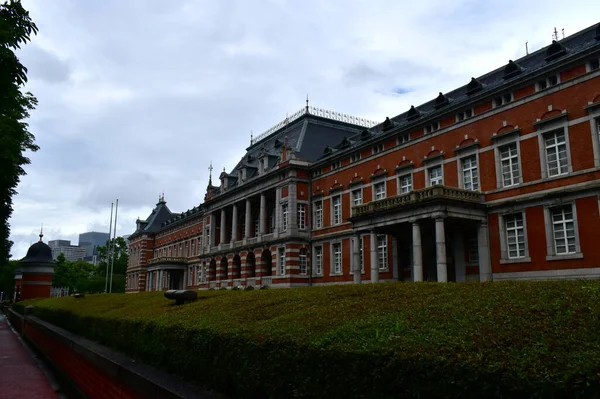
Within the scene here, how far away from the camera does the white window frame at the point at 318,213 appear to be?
4025cm

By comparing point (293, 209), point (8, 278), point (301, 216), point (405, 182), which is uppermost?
point (405, 182)

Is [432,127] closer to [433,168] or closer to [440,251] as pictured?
[433,168]

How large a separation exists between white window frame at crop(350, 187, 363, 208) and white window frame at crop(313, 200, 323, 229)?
4559mm

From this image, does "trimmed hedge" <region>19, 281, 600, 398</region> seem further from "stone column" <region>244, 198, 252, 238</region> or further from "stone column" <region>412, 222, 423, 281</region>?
"stone column" <region>244, 198, 252, 238</region>

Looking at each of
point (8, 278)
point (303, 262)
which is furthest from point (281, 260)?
point (8, 278)

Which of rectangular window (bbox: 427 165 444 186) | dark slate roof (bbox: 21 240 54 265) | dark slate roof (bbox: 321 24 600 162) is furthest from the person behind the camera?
dark slate roof (bbox: 21 240 54 265)

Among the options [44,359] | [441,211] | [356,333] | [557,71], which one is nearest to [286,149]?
[441,211]

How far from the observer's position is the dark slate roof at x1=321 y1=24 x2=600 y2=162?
23734mm

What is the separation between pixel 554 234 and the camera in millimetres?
23172

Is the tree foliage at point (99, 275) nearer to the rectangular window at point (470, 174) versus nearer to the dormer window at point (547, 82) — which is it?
the rectangular window at point (470, 174)

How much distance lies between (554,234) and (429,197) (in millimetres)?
6033

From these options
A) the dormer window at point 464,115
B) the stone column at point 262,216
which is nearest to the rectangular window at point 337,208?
the stone column at point 262,216

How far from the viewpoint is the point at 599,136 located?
71.0 feet

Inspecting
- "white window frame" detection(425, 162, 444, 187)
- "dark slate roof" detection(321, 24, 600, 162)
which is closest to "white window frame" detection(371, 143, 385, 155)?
"dark slate roof" detection(321, 24, 600, 162)
